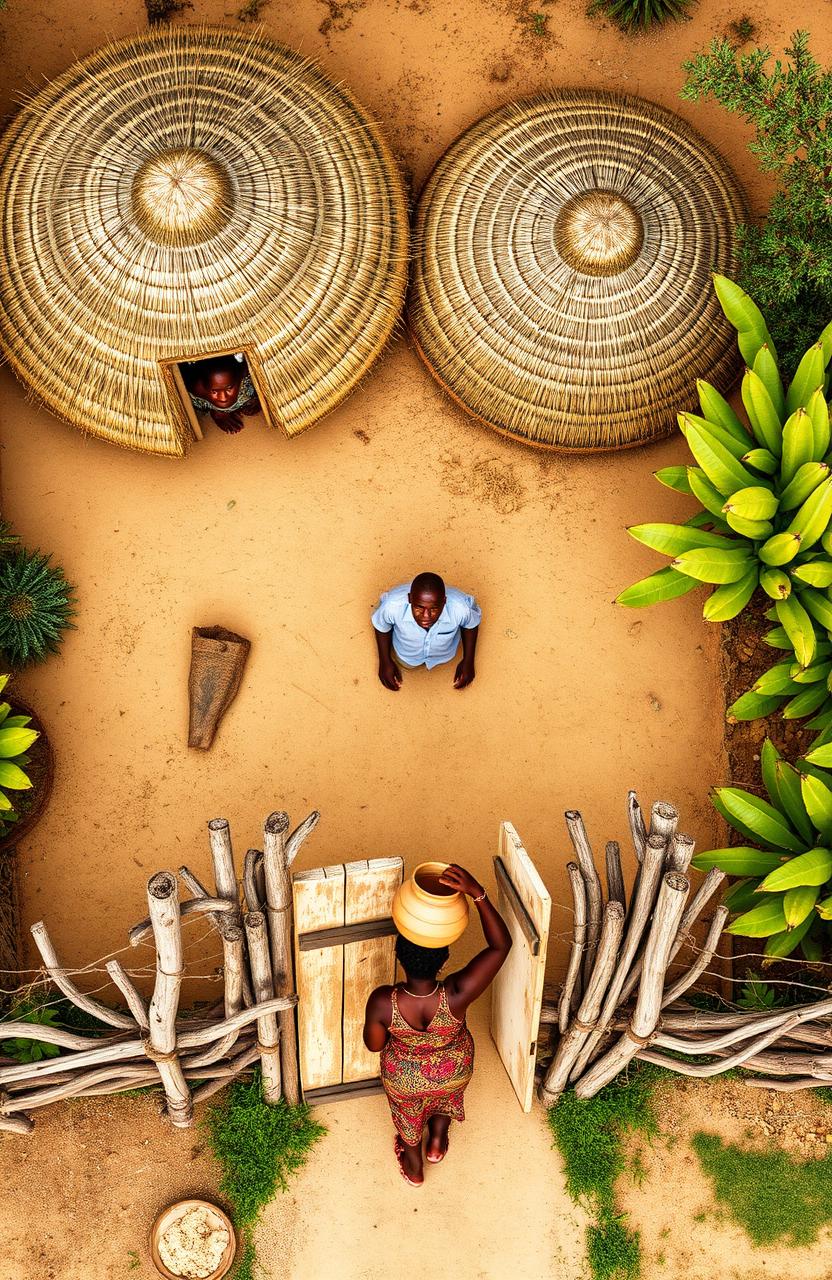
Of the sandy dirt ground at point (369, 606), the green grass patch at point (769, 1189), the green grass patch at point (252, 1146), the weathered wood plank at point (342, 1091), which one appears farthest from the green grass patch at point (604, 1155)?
the green grass patch at point (252, 1146)

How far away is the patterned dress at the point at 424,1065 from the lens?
3.38 meters

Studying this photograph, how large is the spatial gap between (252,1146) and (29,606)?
2102 mm

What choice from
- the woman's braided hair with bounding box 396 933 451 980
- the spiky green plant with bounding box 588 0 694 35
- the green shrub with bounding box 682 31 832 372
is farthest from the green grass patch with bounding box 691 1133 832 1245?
the spiky green plant with bounding box 588 0 694 35

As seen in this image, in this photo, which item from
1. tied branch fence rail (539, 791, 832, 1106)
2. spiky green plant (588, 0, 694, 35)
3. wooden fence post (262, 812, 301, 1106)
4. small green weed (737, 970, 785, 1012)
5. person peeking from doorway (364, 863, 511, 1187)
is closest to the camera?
wooden fence post (262, 812, 301, 1106)

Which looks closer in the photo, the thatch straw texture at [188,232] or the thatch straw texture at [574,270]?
the thatch straw texture at [188,232]

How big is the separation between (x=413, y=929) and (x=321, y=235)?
255 centimetres

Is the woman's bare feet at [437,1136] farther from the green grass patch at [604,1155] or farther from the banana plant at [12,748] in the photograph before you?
the banana plant at [12,748]

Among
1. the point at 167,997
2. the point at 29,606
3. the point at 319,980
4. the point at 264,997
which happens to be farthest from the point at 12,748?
the point at 319,980

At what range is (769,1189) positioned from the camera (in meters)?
3.88

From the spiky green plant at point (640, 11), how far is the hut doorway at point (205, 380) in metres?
2.28

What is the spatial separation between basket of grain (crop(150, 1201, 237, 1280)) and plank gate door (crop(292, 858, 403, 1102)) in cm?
52

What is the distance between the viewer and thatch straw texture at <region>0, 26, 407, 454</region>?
3.84 meters

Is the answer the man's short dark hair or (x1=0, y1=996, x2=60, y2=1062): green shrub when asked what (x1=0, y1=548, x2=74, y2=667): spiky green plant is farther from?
the man's short dark hair

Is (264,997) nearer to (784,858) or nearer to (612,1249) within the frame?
(612,1249)
